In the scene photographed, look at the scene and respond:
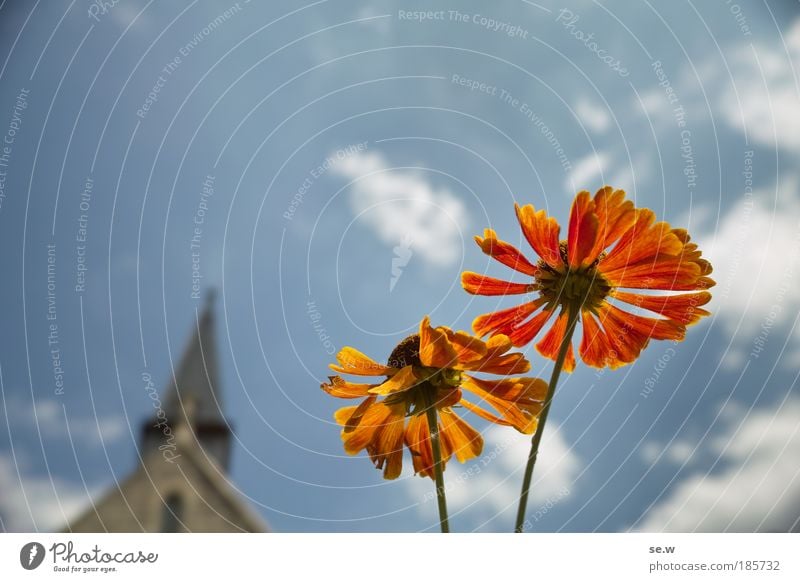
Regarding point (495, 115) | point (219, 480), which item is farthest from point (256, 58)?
point (219, 480)

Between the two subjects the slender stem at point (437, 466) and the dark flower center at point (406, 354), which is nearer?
the slender stem at point (437, 466)

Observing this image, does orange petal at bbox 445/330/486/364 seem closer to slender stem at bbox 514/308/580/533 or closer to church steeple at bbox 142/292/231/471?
slender stem at bbox 514/308/580/533
